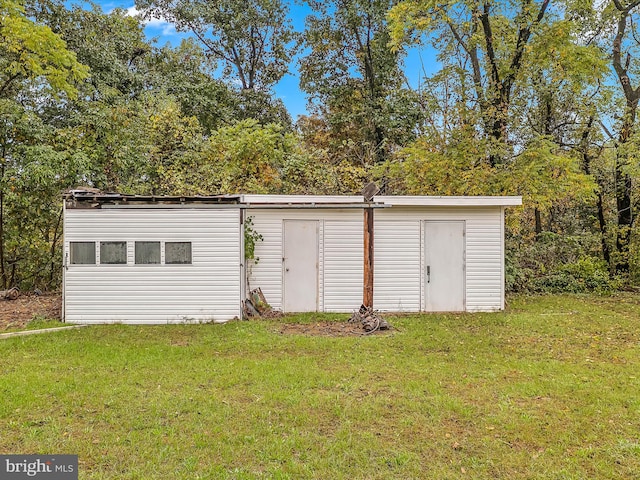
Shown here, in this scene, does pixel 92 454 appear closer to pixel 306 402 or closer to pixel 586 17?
pixel 306 402

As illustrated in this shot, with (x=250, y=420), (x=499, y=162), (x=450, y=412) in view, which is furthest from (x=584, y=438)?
(x=499, y=162)

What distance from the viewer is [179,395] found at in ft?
14.1

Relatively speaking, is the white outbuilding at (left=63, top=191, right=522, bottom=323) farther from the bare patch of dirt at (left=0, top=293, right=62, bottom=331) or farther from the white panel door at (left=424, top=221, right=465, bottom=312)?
the bare patch of dirt at (left=0, top=293, right=62, bottom=331)

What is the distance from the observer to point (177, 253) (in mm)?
7934

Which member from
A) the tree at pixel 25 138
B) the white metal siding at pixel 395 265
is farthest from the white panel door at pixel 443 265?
the tree at pixel 25 138

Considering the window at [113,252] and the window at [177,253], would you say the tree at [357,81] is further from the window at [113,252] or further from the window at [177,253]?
the window at [113,252]

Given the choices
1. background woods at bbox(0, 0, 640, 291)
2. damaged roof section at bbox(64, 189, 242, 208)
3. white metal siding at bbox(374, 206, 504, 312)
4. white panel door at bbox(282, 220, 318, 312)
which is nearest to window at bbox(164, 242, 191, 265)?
damaged roof section at bbox(64, 189, 242, 208)

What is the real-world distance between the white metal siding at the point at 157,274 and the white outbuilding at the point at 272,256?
0.02m

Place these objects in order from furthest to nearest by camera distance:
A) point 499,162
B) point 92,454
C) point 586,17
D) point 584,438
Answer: point 586,17 → point 499,162 → point 584,438 → point 92,454

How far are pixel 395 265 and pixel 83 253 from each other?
5772 mm

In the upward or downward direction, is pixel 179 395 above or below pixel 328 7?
below

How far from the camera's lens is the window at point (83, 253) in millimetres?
7820

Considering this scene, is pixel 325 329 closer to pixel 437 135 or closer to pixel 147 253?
pixel 147 253

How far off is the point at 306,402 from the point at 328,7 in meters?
18.0
